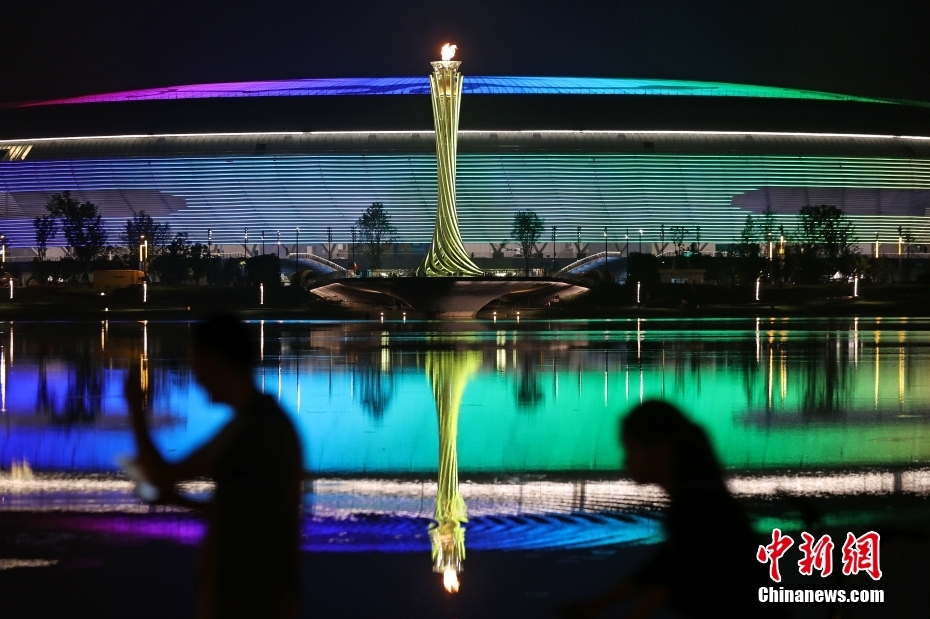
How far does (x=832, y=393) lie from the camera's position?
15.4 metres

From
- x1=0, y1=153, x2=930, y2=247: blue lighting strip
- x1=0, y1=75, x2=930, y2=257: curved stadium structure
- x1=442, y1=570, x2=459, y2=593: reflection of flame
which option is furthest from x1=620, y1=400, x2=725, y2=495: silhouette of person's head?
x1=0, y1=153, x2=930, y2=247: blue lighting strip

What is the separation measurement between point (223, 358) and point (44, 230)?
99.5 meters

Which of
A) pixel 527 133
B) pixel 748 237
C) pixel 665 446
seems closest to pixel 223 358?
pixel 665 446

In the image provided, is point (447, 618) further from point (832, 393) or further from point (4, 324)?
point (4, 324)

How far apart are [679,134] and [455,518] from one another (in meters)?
94.2

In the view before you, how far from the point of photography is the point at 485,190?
10006 centimetres

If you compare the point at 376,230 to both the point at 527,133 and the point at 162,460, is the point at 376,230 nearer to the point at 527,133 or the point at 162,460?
the point at 527,133

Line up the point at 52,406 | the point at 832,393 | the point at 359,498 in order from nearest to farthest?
the point at 359,498 → the point at 52,406 → the point at 832,393

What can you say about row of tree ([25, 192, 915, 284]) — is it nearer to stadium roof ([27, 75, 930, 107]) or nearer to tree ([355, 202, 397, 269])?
tree ([355, 202, 397, 269])

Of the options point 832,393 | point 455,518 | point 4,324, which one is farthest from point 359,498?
point 4,324

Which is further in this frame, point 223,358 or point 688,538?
point 223,358

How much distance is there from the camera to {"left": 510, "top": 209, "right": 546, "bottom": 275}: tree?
322 feet

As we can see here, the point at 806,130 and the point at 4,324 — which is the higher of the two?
the point at 806,130

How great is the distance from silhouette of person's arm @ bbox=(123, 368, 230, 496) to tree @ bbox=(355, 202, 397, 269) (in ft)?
313
